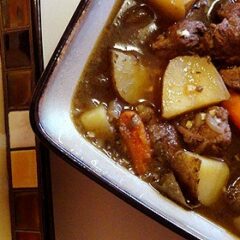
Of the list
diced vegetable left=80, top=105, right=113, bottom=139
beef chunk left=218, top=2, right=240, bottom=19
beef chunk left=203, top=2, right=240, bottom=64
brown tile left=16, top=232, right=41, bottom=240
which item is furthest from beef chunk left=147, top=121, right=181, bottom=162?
brown tile left=16, top=232, right=41, bottom=240

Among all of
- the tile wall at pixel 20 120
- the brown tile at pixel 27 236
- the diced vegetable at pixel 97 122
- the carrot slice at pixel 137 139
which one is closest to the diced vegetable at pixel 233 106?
the carrot slice at pixel 137 139

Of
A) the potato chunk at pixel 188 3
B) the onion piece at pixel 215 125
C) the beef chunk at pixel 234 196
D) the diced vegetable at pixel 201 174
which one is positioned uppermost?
the potato chunk at pixel 188 3

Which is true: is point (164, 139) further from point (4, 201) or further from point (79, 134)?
point (4, 201)

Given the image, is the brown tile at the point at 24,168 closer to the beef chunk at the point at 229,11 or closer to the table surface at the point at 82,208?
the table surface at the point at 82,208

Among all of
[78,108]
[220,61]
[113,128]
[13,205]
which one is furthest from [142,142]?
[13,205]

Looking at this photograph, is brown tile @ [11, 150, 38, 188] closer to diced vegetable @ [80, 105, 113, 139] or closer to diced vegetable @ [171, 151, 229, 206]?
diced vegetable @ [80, 105, 113, 139]

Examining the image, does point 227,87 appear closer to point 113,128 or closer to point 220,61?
point 220,61

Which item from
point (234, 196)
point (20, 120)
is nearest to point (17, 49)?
point (20, 120)
